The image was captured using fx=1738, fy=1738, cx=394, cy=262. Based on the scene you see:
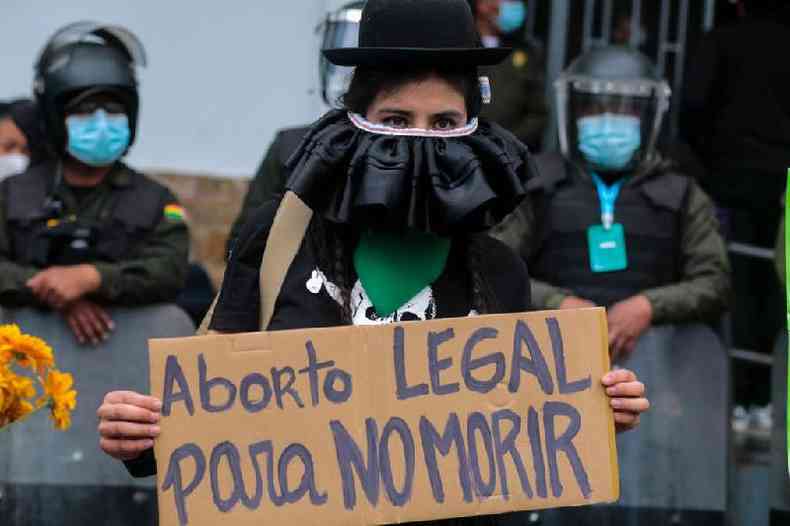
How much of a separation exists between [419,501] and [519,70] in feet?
16.1

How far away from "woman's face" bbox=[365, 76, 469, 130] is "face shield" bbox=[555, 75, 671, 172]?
123 inches

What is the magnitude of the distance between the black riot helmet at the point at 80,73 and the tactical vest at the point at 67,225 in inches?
8.0

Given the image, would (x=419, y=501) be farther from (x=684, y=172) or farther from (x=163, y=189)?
(x=684, y=172)

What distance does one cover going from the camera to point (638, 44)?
832 cm

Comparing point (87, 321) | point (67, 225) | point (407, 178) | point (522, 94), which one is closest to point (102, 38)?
point (67, 225)

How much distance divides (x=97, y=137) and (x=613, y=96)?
195cm

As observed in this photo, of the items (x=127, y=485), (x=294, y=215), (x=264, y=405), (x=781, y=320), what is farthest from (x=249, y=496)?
(x=781, y=320)

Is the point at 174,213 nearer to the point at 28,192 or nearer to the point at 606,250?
the point at 28,192

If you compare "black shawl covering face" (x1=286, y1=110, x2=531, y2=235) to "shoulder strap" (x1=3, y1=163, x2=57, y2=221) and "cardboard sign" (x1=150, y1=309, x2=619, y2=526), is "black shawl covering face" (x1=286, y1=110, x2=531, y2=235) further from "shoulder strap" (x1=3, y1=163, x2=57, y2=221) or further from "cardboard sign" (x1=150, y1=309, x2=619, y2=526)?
"shoulder strap" (x1=3, y1=163, x2=57, y2=221)

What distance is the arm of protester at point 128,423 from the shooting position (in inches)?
125

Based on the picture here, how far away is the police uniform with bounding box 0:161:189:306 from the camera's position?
6.13 m

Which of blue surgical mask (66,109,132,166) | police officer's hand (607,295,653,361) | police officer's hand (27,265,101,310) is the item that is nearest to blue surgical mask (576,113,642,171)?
police officer's hand (607,295,653,361)

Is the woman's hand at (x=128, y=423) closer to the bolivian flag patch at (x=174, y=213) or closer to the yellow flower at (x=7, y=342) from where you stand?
the yellow flower at (x=7, y=342)

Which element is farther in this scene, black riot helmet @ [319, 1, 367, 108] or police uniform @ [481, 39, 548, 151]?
police uniform @ [481, 39, 548, 151]
